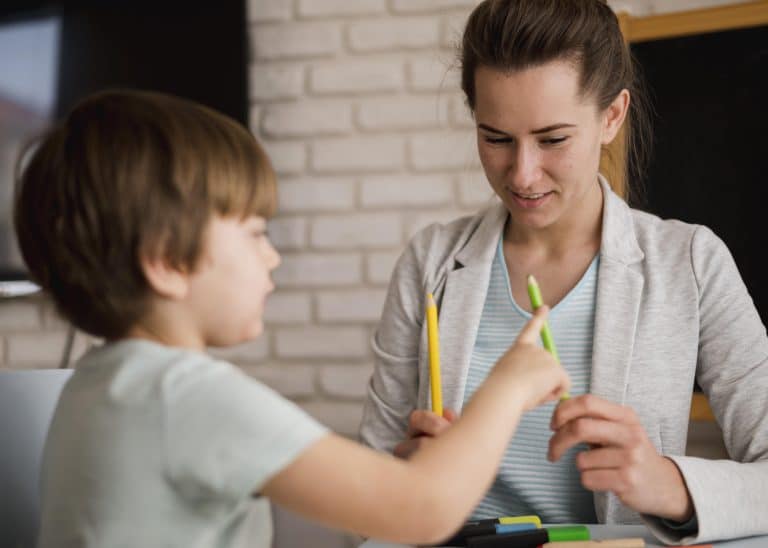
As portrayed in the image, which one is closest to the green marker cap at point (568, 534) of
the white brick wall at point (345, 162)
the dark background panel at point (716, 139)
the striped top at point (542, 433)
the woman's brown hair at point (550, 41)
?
the striped top at point (542, 433)

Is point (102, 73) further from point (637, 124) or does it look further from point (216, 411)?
point (216, 411)

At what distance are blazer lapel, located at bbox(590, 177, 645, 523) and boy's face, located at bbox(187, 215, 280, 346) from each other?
1.77ft

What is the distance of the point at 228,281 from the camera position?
2.37 ft

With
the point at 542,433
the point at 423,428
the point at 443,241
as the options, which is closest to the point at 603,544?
the point at 423,428

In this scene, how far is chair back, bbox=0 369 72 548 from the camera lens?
0.85 m

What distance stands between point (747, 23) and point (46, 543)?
148 centimetres

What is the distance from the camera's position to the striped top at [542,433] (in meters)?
1.15

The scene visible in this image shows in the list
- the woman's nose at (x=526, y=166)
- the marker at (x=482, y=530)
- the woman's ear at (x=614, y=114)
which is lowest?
the marker at (x=482, y=530)

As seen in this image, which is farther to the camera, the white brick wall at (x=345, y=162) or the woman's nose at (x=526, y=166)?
the white brick wall at (x=345, y=162)

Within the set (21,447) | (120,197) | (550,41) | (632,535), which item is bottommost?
(632,535)

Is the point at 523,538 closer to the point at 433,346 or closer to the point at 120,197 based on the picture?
the point at 433,346

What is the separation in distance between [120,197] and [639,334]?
715 mm

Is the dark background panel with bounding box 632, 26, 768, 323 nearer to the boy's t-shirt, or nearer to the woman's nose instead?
the woman's nose

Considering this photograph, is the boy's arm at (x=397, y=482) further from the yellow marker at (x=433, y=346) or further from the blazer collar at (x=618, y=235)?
the blazer collar at (x=618, y=235)
